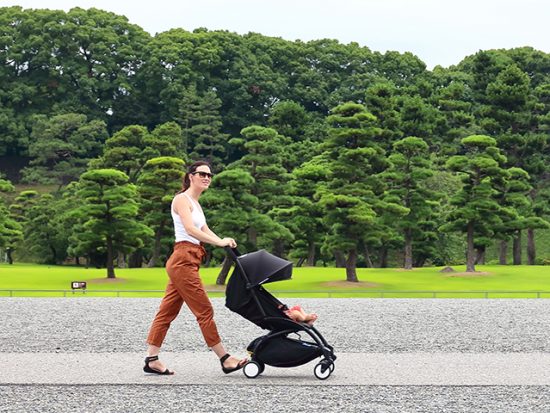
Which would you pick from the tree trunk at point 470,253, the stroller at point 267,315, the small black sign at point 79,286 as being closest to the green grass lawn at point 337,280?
the tree trunk at point 470,253

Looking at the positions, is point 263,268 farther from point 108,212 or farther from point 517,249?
point 517,249

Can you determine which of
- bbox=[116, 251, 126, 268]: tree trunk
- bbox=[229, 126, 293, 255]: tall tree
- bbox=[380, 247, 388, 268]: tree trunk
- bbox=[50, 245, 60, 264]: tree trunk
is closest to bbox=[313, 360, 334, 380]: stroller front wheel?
bbox=[229, 126, 293, 255]: tall tree

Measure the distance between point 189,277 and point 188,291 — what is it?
0.40ft

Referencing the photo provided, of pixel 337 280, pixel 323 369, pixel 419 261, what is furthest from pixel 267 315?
pixel 419 261

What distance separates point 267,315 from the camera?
7.00 m

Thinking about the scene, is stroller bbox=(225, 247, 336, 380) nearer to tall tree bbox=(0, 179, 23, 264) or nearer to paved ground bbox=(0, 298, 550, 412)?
paved ground bbox=(0, 298, 550, 412)

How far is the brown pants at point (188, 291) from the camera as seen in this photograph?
692cm

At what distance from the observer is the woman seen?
6.92 meters

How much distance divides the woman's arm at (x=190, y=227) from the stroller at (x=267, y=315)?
237 millimetres

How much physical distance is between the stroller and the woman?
0.59 feet

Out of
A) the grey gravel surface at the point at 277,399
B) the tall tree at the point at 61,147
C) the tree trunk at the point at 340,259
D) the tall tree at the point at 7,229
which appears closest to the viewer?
the grey gravel surface at the point at 277,399

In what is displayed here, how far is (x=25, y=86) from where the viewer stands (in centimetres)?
6844

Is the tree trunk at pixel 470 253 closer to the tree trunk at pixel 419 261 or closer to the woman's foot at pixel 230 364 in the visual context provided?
the tree trunk at pixel 419 261

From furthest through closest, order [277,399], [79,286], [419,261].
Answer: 1. [419,261]
2. [79,286]
3. [277,399]
